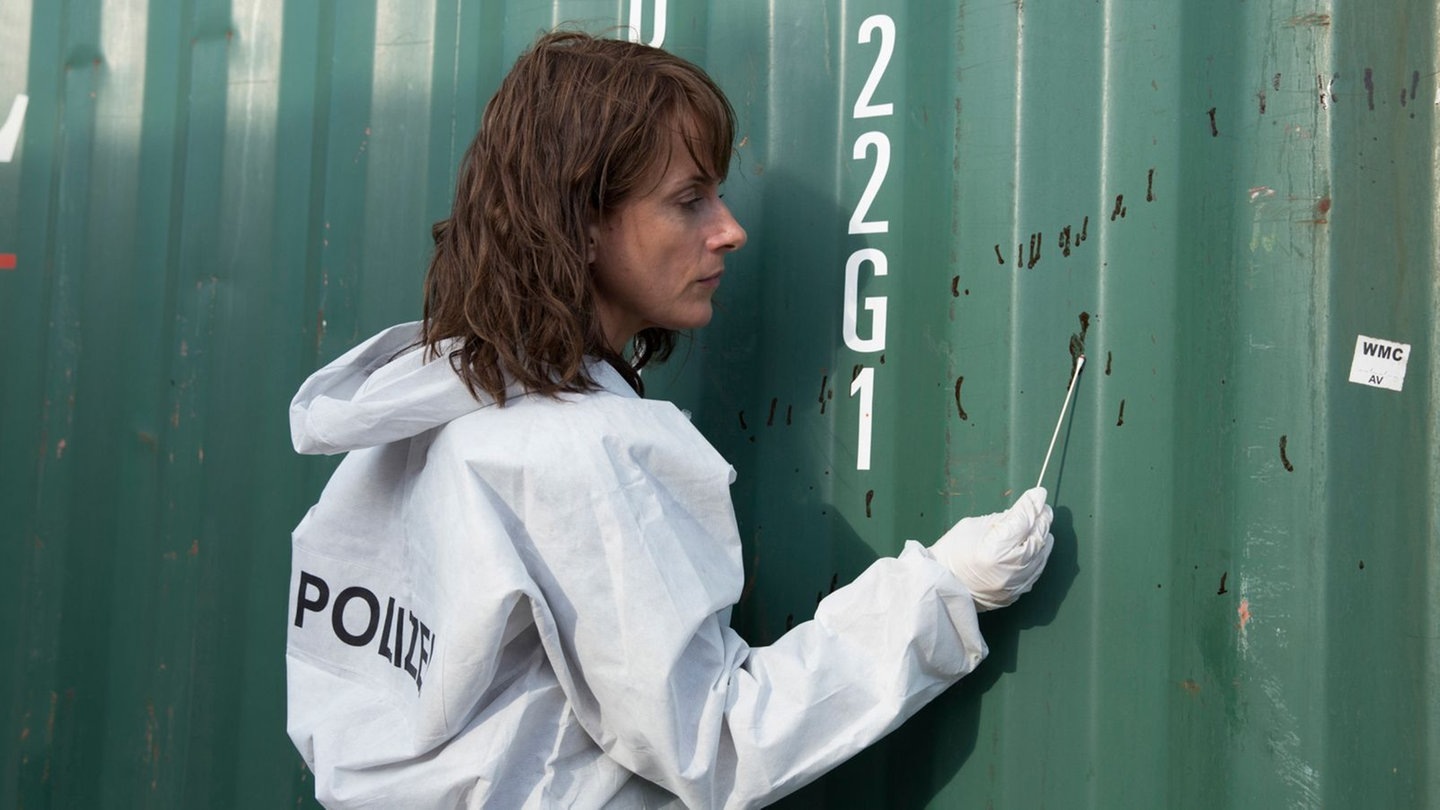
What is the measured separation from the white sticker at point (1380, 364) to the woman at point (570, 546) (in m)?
0.43

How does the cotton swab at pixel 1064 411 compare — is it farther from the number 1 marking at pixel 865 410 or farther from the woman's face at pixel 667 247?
the woman's face at pixel 667 247

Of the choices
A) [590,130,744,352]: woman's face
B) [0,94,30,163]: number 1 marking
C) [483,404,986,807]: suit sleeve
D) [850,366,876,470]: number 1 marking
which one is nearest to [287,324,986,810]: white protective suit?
[483,404,986,807]: suit sleeve

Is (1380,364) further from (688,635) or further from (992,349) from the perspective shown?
(688,635)

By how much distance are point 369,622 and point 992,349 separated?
0.92 metres

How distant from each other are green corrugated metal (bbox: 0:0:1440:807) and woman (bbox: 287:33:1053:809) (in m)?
0.21

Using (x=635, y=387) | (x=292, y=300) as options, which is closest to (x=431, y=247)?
(x=292, y=300)

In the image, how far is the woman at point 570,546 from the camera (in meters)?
1.44

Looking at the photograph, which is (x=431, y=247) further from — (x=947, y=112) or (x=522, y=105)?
(x=947, y=112)

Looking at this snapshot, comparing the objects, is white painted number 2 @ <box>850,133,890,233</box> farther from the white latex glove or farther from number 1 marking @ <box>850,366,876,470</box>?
the white latex glove

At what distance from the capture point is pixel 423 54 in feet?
7.99

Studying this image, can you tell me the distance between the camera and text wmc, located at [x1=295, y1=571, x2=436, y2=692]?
1.63 meters

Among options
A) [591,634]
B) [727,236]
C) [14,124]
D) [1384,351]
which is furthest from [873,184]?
[14,124]

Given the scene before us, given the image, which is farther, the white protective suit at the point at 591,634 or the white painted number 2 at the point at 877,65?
the white painted number 2 at the point at 877,65

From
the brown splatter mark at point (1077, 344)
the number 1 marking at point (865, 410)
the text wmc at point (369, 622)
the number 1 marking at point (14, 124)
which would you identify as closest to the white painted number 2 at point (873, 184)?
the number 1 marking at point (865, 410)
